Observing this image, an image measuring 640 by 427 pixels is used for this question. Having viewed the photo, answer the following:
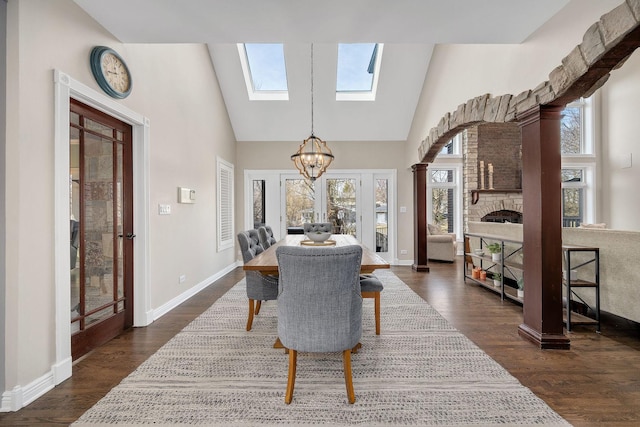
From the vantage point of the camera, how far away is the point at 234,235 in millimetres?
6117

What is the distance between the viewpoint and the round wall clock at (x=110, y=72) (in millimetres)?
2379

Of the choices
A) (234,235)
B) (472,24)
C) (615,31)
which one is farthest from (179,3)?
(234,235)

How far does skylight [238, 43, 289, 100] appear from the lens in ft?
17.3

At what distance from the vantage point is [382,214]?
21.2 ft

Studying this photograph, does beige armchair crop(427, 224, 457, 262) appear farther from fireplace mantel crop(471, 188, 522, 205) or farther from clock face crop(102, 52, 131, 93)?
clock face crop(102, 52, 131, 93)

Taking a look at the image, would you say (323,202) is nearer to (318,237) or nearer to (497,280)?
(318,237)

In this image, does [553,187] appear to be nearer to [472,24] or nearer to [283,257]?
[472,24]

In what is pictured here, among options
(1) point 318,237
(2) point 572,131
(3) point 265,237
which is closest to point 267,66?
Result: (3) point 265,237

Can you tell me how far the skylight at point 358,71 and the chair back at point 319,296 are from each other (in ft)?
14.9

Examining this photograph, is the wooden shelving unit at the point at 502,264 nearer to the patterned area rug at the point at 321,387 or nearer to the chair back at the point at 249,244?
the patterned area rug at the point at 321,387

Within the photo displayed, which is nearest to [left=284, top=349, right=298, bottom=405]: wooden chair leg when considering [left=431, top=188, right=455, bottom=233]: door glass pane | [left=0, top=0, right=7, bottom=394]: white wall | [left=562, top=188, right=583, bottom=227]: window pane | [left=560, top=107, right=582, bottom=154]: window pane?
[left=0, top=0, right=7, bottom=394]: white wall

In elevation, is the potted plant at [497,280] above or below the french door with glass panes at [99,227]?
below

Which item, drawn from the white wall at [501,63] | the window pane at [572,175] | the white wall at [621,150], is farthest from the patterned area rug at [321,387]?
the window pane at [572,175]

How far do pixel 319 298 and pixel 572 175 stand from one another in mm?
8543
